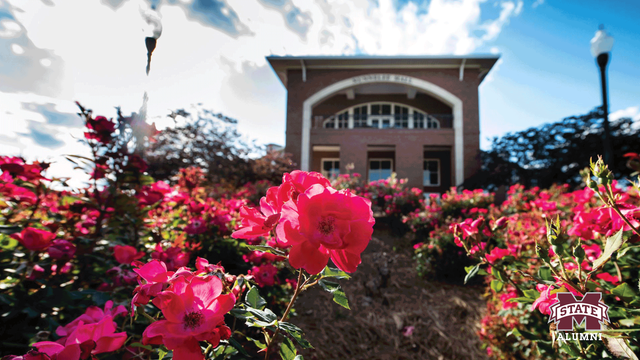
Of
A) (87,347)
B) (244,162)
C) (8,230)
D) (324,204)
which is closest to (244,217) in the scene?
(324,204)

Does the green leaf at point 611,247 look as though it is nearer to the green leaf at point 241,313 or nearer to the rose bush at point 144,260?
the rose bush at point 144,260

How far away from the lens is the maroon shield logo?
946 mm

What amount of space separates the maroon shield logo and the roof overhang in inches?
534

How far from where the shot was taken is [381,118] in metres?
15.5

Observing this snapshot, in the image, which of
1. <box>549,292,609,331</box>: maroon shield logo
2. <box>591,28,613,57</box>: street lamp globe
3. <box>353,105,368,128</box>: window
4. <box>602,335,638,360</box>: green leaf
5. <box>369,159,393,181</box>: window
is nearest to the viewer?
<box>602,335,638,360</box>: green leaf

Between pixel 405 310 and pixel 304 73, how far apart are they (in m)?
12.5

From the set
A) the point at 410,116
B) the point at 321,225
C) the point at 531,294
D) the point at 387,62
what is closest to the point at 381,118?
the point at 410,116

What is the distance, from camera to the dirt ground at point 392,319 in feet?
8.71

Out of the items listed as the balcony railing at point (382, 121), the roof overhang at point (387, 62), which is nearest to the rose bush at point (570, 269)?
the roof overhang at point (387, 62)

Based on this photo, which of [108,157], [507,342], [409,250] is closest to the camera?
[108,157]

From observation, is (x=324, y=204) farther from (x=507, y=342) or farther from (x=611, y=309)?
(x=507, y=342)

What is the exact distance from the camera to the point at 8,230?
132cm

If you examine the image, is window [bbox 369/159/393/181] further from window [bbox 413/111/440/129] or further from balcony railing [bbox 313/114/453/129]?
window [bbox 413/111/440/129]

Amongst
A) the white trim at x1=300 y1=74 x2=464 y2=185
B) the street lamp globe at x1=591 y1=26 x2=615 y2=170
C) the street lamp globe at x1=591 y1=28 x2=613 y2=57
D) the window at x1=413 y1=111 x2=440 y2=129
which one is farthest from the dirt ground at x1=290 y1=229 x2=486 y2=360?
the window at x1=413 y1=111 x2=440 y2=129
